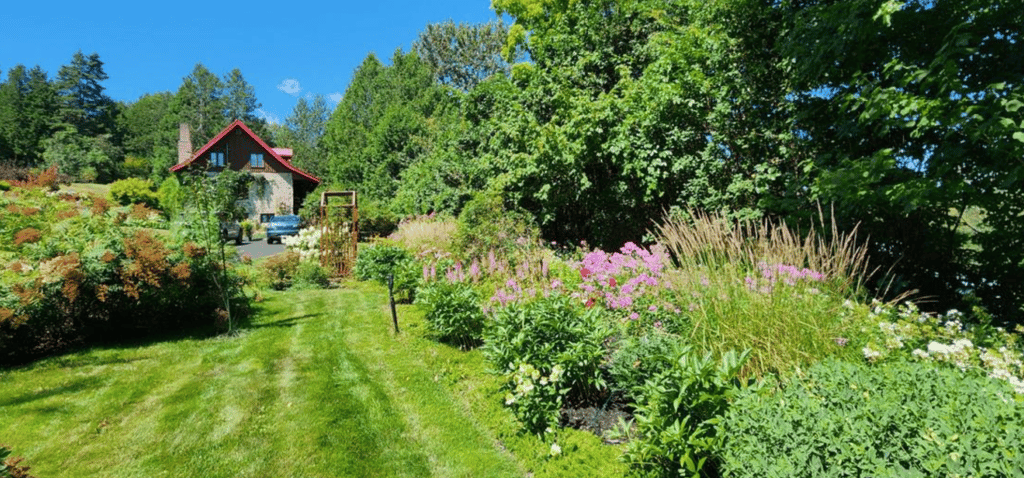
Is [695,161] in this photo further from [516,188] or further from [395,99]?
[395,99]

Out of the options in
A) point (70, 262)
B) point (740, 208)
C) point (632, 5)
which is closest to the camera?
point (70, 262)

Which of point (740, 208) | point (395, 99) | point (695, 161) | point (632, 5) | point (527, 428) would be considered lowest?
point (527, 428)

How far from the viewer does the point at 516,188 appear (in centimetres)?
1038

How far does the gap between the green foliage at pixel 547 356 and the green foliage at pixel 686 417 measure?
30.6 inches

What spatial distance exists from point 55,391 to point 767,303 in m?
6.14

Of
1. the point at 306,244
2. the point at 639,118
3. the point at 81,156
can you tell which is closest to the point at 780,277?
the point at 639,118

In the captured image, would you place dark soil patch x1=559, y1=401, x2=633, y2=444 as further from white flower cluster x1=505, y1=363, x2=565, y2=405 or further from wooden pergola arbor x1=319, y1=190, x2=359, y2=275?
wooden pergola arbor x1=319, y1=190, x2=359, y2=275

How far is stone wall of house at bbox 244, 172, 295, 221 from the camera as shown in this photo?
33125 millimetres

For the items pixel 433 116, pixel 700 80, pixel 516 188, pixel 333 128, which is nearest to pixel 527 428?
pixel 700 80

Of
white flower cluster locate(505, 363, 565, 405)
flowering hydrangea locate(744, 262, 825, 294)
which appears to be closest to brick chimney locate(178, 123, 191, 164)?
white flower cluster locate(505, 363, 565, 405)

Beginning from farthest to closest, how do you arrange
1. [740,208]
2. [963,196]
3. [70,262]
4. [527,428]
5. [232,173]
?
[232,173] < [740,208] < [70,262] < [963,196] < [527,428]

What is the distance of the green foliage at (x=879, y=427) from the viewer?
166 cm

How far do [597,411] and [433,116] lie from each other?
23.8 metres

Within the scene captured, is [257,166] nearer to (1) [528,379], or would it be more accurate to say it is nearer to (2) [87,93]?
(1) [528,379]
